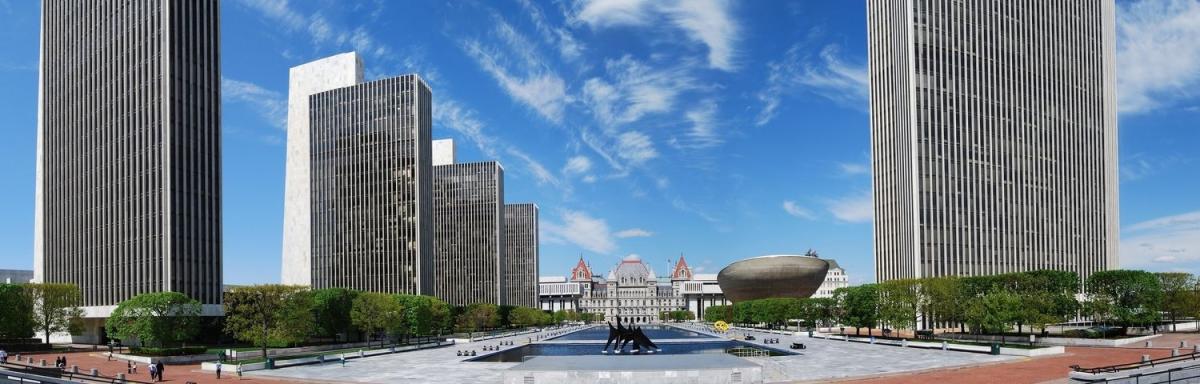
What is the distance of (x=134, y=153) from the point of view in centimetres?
12081

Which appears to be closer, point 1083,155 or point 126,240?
point 126,240

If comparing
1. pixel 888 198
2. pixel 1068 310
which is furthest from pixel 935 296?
pixel 888 198

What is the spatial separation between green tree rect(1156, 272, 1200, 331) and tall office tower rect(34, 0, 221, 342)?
118762 millimetres

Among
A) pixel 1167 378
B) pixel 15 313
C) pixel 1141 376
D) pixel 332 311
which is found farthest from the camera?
pixel 332 311

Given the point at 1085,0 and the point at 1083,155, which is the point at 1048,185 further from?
the point at 1085,0

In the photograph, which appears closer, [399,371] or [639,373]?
[639,373]

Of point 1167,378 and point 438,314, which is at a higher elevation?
point 1167,378

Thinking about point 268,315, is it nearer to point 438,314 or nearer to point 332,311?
point 332,311

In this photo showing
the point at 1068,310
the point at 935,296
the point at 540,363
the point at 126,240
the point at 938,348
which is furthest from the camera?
the point at 126,240

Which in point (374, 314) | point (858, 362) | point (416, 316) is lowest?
point (858, 362)

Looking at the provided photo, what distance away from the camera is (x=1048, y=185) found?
170375 mm

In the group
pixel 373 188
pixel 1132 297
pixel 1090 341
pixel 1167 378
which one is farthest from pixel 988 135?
pixel 1167 378

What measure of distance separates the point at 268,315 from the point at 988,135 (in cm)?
12604

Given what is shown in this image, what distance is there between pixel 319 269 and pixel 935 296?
117506 mm
